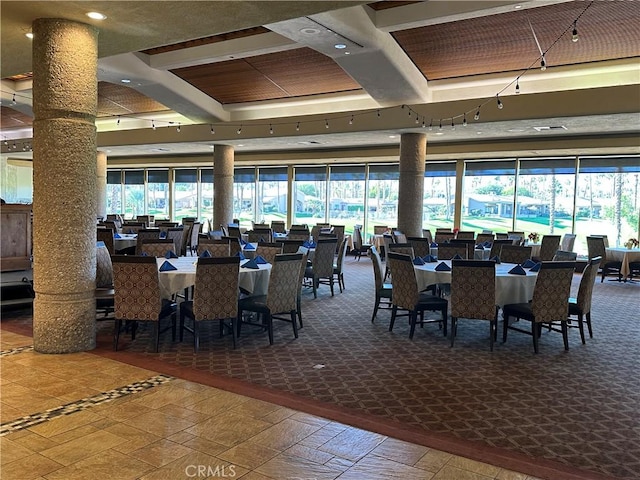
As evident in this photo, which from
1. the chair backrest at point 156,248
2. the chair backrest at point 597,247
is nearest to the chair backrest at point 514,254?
the chair backrest at point 597,247

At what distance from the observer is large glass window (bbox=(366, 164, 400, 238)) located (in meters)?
17.1

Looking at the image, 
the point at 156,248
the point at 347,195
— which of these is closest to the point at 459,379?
the point at 156,248

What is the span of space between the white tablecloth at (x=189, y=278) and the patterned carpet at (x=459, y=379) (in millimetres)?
546

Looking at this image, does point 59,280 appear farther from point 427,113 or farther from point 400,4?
point 427,113

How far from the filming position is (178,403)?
152 inches

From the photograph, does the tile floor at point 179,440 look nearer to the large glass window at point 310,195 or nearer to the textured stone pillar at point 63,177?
the textured stone pillar at point 63,177

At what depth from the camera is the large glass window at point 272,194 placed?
1909 cm

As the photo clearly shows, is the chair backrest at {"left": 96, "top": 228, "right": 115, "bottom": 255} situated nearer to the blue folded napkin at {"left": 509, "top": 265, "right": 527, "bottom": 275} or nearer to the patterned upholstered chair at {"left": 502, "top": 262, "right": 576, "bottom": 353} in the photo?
the blue folded napkin at {"left": 509, "top": 265, "right": 527, "bottom": 275}

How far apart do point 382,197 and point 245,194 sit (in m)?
5.51

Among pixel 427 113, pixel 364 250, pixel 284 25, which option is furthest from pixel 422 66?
pixel 364 250

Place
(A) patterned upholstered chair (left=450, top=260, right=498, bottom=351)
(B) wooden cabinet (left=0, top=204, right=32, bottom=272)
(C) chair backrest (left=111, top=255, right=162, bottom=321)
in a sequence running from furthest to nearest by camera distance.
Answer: (B) wooden cabinet (left=0, top=204, right=32, bottom=272), (A) patterned upholstered chair (left=450, top=260, right=498, bottom=351), (C) chair backrest (left=111, top=255, right=162, bottom=321)

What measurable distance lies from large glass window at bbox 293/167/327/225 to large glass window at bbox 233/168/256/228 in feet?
6.22

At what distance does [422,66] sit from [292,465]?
27.0 ft

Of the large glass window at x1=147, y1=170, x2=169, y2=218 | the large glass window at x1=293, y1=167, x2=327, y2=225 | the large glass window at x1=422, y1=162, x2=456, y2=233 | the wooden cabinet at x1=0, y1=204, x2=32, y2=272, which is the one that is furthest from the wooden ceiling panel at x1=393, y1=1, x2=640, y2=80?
the large glass window at x1=147, y1=170, x2=169, y2=218
